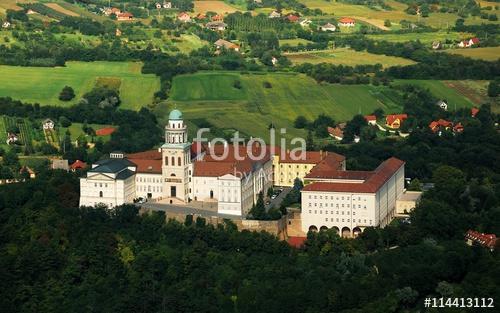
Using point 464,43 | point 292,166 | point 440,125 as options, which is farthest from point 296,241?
point 464,43

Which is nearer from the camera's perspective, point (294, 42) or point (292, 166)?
point (292, 166)

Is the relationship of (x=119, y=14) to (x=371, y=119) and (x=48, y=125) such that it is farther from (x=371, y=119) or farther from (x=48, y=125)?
(x=48, y=125)

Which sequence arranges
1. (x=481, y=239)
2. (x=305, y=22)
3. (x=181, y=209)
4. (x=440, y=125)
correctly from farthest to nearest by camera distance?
(x=305, y=22) → (x=440, y=125) → (x=181, y=209) → (x=481, y=239)

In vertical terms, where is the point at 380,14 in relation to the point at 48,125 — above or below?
above

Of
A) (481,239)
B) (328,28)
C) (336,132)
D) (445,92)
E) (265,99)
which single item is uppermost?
(328,28)

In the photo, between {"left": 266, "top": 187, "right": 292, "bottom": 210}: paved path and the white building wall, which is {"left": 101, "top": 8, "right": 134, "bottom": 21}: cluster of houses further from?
the white building wall

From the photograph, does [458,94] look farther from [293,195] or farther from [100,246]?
[100,246]

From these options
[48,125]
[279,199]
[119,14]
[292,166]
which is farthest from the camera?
[119,14]
